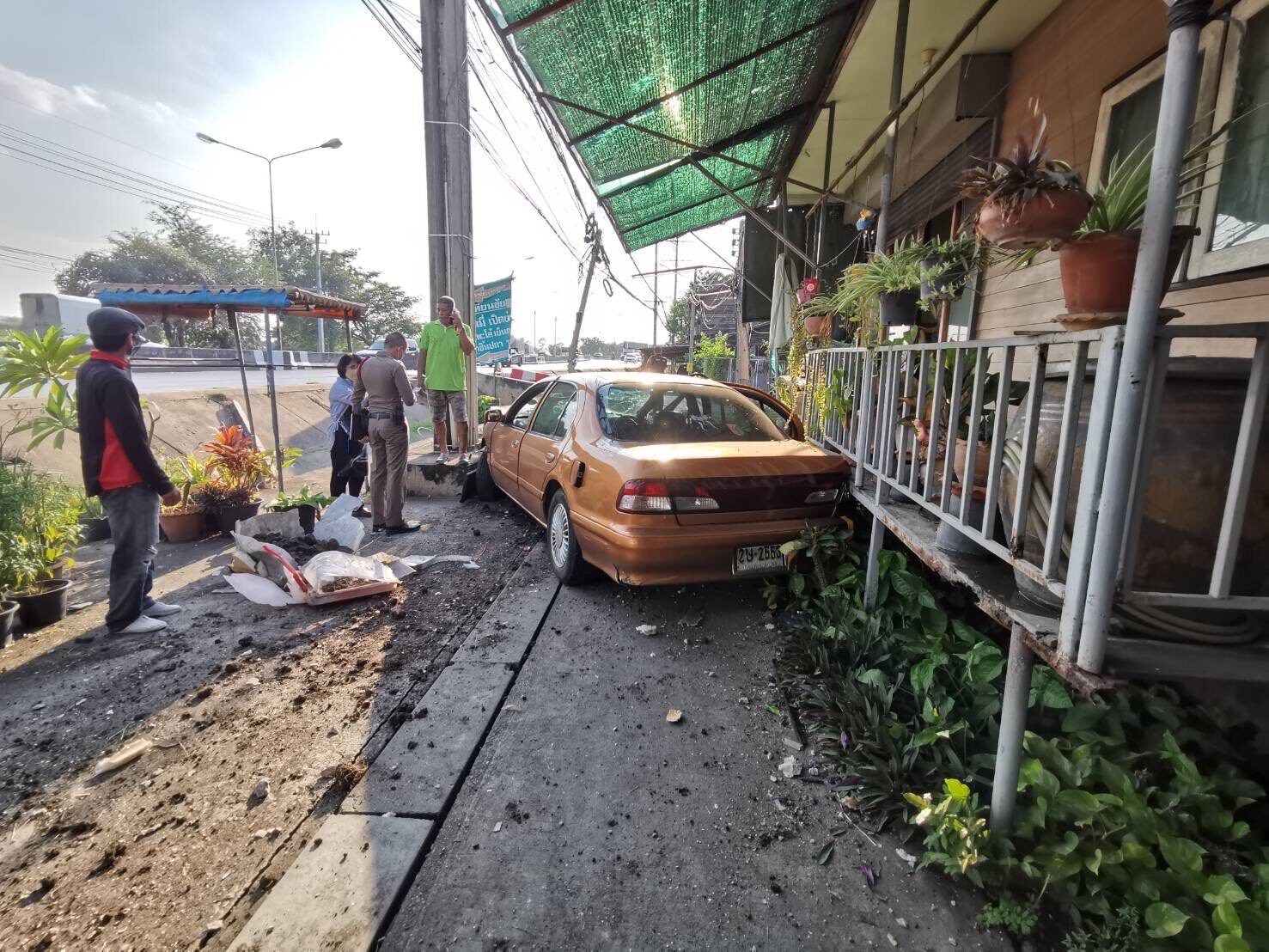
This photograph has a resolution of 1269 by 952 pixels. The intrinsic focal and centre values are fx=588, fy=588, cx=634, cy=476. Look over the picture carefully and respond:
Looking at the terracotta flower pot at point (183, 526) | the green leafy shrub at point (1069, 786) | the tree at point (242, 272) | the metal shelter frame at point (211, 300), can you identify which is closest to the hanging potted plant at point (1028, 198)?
the green leafy shrub at point (1069, 786)

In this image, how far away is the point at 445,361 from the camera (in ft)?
24.1

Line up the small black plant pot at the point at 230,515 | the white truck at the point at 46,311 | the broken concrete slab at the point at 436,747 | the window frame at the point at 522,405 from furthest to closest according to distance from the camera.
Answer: the white truck at the point at 46,311
the small black plant pot at the point at 230,515
the window frame at the point at 522,405
the broken concrete slab at the point at 436,747

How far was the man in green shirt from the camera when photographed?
723cm

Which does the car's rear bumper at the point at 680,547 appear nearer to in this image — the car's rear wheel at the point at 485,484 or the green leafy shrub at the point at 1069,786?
the green leafy shrub at the point at 1069,786

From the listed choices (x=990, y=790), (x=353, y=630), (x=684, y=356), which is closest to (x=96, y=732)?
(x=353, y=630)

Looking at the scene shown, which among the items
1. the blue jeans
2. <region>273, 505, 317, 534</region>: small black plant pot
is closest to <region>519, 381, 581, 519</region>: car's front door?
<region>273, 505, 317, 534</region>: small black plant pot

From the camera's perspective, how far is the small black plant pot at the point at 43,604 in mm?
3396

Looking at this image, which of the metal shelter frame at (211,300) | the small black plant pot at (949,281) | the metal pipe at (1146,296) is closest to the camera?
the metal pipe at (1146,296)

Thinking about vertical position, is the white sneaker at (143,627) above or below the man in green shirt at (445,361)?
below

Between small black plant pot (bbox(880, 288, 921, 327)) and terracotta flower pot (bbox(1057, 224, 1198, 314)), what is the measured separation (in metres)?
1.90

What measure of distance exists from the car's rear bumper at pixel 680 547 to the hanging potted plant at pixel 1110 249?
1939mm

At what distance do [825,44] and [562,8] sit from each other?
2733mm

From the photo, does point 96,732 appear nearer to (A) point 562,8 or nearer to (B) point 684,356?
(A) point 562,8

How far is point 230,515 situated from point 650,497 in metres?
4.31
